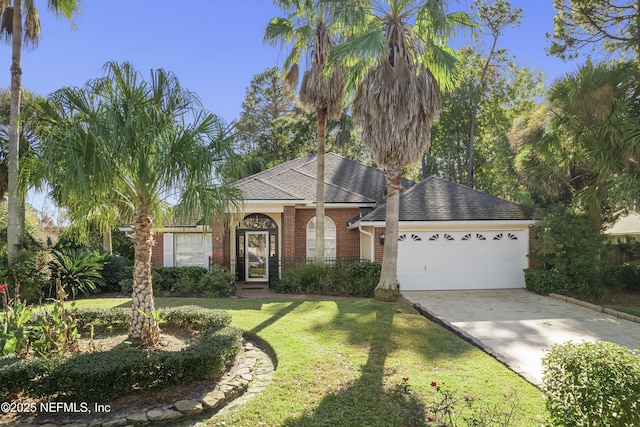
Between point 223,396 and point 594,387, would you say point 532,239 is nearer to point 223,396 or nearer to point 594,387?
point 594,387

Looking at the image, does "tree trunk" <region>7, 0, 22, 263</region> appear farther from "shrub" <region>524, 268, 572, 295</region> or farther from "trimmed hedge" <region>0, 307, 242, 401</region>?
"shrub" <region>524, 268, 572, 295</region>

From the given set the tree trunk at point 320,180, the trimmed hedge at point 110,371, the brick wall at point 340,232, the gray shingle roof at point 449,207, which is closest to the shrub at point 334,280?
the tree trunk at point 320,180

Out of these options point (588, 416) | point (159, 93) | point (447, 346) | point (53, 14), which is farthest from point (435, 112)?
point (53, 14)

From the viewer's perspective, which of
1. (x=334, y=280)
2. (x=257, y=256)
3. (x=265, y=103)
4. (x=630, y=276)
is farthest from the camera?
(x=265, y=103)

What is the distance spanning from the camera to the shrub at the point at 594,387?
3.56 m

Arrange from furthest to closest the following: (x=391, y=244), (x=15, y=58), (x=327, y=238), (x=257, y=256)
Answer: (x=327, y=238), (x=257, y=256), (x=15, y=58), (x=391, y=244)

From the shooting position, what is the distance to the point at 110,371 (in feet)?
17.5

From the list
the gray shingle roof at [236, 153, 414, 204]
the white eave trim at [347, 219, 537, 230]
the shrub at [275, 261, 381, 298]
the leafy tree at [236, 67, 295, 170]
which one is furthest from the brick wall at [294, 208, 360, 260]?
the leafy tree at [236, 67, 295, 170]

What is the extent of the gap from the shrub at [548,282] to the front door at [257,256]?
1066cm

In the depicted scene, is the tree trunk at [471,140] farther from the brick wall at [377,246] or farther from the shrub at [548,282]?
the brick wall at [377,246]

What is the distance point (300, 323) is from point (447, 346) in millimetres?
3504

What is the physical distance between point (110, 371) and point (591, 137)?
14.7 meters

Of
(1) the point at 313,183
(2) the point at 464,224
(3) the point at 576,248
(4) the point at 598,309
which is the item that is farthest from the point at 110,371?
(1) the point at 313,183

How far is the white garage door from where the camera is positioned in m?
15.0
